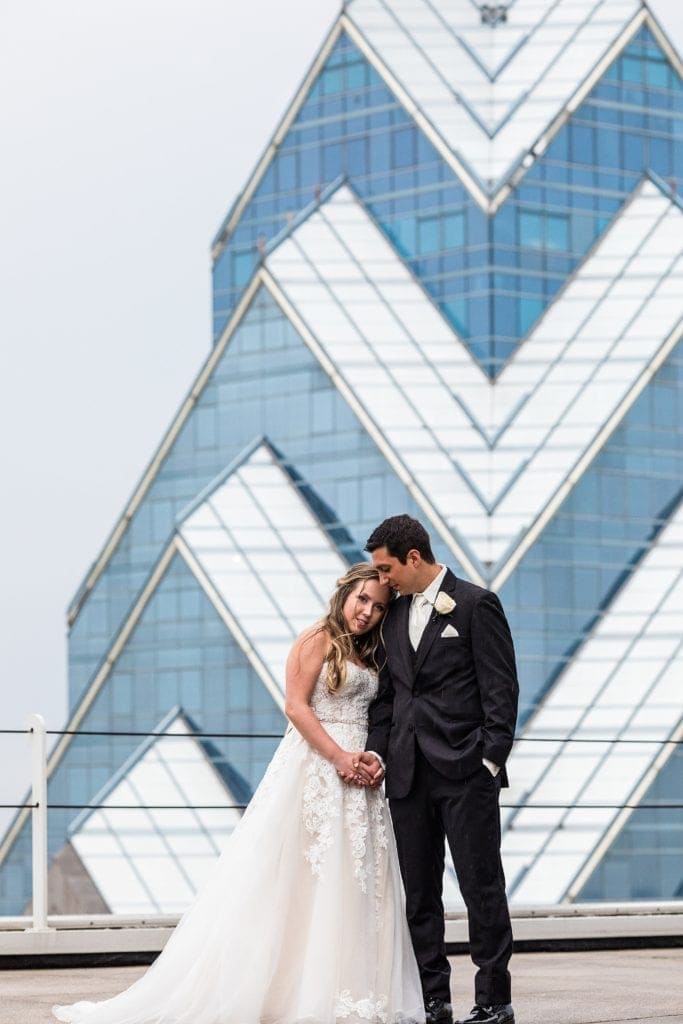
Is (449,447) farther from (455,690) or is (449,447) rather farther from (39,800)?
(455,690)

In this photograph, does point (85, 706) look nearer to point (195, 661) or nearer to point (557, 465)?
point (195, 661)

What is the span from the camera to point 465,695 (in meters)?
7.32

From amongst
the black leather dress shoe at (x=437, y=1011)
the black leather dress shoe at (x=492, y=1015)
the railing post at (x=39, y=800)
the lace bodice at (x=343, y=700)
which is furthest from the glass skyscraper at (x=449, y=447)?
the black leather dress shoe at (x=492, y=1015)

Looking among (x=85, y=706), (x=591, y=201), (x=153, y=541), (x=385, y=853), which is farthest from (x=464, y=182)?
(x=385, y=853)

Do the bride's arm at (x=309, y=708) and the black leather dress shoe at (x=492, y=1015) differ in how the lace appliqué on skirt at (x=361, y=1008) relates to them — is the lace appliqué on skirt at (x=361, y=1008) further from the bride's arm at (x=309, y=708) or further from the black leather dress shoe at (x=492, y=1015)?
the bride's arm at (x=309, y=708)

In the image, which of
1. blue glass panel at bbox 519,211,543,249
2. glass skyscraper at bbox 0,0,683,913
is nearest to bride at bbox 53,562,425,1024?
glass skyscraper at bbox 0,0,683,913

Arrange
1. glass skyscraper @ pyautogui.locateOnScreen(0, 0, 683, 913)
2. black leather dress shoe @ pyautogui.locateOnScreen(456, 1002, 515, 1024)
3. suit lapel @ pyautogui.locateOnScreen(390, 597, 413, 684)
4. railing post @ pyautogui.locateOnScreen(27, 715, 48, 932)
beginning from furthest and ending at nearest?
glass skyscraper @ pyautogui.locateOnScreen(0, 0, 683, 913), railing post @ pyautogui.locateOnScreen(27, 715, 48, 932), suit lapel @ pyautogui.locateOnScreen(390, 597, 413, 684), black leather dress shoe @ pyautogui.locateOnScreen(456, 1002, 515, 1024)

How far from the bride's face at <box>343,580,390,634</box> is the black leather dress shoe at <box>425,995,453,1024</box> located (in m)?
1.39

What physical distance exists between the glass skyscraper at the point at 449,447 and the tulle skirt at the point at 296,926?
1952 inches

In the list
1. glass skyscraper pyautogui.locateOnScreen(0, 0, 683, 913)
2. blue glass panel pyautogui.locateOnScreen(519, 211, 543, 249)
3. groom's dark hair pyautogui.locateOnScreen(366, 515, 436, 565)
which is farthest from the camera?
blue glass panel pyautogui.locateOnScreen(519, 211, 543, 249)

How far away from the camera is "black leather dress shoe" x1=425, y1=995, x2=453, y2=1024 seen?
292 inches

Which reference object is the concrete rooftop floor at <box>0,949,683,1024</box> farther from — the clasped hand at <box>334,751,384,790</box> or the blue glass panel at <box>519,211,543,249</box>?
the blue glass panel at <box>519,211,543,249</box>

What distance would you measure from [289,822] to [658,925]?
5523mm

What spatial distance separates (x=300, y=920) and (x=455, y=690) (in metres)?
1.02
